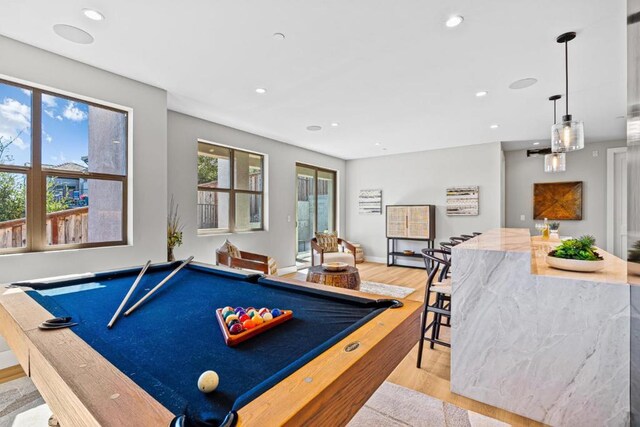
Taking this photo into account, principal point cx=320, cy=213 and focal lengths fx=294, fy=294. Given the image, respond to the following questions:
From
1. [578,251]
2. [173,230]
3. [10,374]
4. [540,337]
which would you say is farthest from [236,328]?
[173,230]

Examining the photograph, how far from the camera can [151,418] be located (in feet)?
2.11

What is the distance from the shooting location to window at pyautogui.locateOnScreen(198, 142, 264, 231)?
14.8 feet

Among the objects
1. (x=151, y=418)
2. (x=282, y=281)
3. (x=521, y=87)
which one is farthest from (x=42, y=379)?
(x=521, y=87)

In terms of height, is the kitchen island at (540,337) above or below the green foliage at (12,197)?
below

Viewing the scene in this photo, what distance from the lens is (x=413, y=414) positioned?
1907 millimetres

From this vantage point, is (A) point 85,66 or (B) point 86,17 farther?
(A) point 85,66

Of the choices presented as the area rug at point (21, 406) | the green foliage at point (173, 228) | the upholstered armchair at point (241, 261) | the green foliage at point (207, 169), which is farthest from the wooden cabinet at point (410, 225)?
the area rug at point (21, 406)

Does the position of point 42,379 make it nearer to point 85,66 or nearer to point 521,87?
point 85,66

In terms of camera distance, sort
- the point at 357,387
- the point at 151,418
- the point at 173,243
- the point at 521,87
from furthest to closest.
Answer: the point at 173,243
the point at 521,87
the point at 357,387
the point at 151,418

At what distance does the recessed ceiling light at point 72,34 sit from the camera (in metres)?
2.20

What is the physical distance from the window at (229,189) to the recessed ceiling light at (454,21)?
3.62 metres

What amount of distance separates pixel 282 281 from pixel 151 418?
1.22 meters

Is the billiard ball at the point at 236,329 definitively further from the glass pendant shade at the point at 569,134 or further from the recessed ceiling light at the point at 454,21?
the glass pendant shade at the point at 569,134

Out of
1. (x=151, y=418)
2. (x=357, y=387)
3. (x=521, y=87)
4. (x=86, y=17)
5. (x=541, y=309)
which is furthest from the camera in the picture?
(x=521, y=87)
